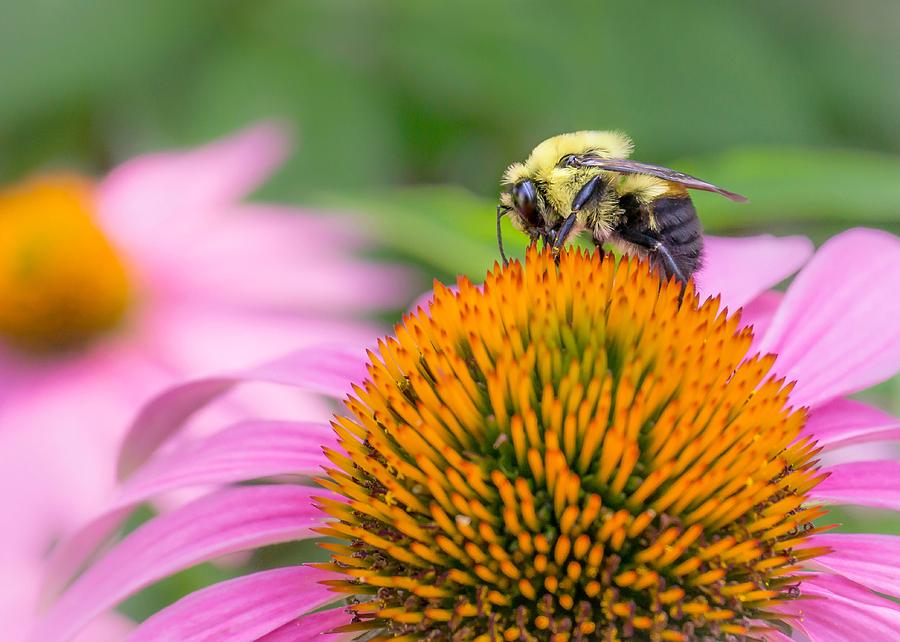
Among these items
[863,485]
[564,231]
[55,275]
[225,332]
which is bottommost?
[863,485]

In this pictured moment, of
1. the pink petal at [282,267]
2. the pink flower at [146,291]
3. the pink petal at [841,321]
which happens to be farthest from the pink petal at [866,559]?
the pink petal at [282,267]

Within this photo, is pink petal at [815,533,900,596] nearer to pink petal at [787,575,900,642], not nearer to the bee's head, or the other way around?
pink petal at [787,575,900,642]

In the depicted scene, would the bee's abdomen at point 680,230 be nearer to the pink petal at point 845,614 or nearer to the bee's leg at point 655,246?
the bee's leg at point 655,246

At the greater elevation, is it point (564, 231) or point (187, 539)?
point (564, 231)

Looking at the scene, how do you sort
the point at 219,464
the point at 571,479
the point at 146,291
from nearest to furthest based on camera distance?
the point at 571,479 → the point at 219,464 → the point at 146,291

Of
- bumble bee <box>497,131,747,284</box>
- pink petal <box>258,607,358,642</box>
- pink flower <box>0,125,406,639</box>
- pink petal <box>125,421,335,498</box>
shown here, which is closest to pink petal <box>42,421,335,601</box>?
pink petal <box>125,421,335,498</box>

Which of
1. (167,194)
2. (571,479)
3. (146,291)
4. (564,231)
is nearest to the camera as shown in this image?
(571,479)

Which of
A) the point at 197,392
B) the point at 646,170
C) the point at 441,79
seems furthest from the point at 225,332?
the point at 646,170

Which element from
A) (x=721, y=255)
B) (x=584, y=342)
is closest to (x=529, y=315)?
(x=584, y=342)

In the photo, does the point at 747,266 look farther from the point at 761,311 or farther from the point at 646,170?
the point at 646,170
